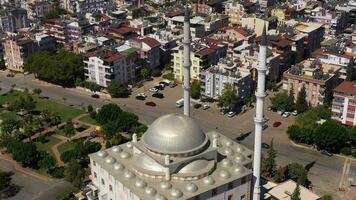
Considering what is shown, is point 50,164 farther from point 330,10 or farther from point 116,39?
point 330,10

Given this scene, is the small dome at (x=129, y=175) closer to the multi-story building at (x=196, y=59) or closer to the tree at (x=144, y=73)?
the multi-story building at (x=196, y=59)

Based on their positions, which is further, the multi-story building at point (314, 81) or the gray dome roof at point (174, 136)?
the multi-story building at point (314, 81)

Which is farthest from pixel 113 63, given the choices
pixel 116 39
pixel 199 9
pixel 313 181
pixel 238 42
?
pixel 199 9

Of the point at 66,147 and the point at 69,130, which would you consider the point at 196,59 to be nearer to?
the point at 69,130

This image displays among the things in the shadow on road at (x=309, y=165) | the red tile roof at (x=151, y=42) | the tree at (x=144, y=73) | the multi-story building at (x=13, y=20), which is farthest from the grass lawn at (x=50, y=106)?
the shadow on road at (x=309, y=165)

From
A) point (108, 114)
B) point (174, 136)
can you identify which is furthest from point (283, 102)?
point (174, 136)

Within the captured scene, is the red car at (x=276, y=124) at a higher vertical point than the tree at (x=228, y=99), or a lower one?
lower

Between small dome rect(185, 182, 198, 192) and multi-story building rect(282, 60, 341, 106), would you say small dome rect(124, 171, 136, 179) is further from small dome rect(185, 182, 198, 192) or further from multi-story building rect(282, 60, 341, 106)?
multi-story building rect(282, 60, 341, 106)

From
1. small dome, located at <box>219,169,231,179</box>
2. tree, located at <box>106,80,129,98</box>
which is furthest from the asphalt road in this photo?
small dome, located at <box>219,169,231,179</box>
